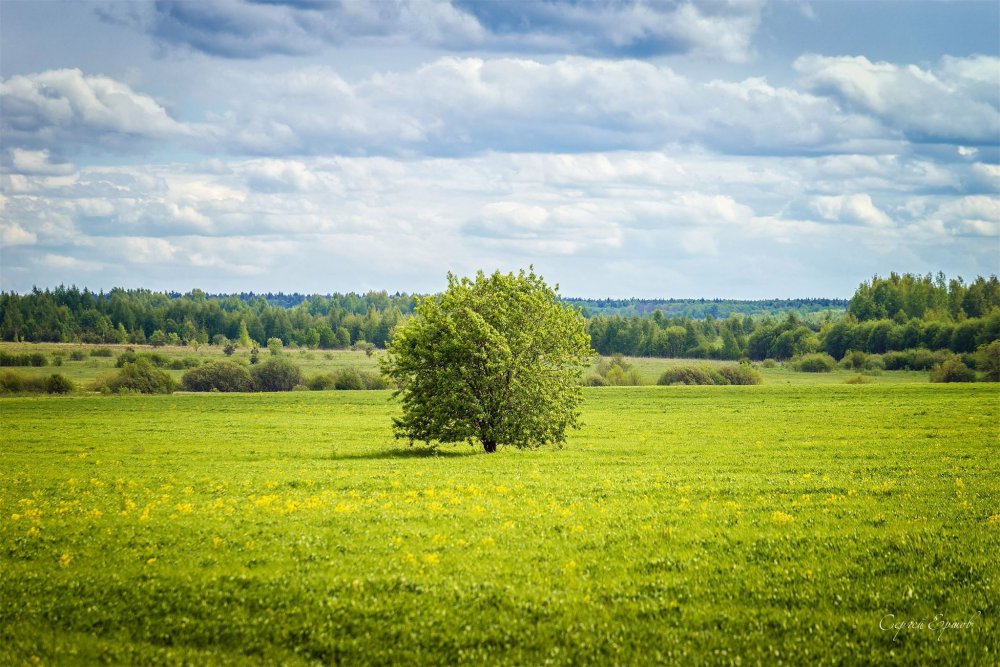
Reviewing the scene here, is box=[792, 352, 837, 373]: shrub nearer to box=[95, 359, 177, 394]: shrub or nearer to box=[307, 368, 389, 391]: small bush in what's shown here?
box=[307, 368, 389, 391]: small bush

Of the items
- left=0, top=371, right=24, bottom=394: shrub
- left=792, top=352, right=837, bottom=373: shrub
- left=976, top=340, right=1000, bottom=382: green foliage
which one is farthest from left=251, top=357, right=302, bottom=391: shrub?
left=976, top=340, right=1000, bottom=382: green foliage

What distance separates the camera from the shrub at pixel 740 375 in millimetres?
125688

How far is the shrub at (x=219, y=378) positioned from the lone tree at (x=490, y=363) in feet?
288

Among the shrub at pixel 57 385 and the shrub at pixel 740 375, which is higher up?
the shrub at pixel 740 375

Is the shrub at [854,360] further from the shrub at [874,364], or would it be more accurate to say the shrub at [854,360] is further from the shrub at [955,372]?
the shrub at [955,372]

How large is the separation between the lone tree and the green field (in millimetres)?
6948

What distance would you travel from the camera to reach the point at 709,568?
16.4 metres

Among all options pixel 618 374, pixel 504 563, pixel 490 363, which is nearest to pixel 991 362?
pixel 618 374

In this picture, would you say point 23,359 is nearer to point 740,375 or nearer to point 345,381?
point 345,381

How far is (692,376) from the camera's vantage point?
125m

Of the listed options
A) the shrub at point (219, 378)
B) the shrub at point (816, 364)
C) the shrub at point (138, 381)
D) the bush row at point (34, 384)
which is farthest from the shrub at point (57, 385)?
the shrub at point (816, 364)

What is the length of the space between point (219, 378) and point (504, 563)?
11734cm

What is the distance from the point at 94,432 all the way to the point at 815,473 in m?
51.7

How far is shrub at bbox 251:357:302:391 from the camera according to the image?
5012 inches
